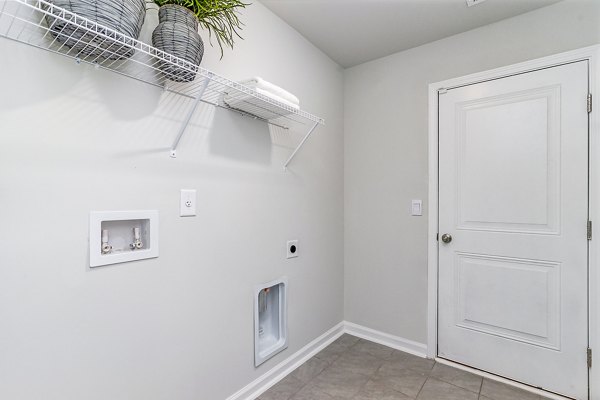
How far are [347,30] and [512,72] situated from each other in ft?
3.50

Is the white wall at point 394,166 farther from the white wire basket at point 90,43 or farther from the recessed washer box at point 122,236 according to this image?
the recessed washer box at point 122,236

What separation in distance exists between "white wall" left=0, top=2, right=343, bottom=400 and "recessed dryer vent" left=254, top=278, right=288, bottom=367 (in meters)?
0.07

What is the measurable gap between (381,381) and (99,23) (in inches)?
86.9

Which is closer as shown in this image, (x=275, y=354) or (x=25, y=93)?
(x=25, y=93)

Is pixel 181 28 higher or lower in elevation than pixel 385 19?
lower

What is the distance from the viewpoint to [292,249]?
77.0 inches

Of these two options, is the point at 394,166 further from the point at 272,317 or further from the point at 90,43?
the point at 90,43

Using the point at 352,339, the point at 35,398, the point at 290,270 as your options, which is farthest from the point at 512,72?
the point at 35,398

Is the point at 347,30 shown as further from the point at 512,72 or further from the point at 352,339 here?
the point at 352,339

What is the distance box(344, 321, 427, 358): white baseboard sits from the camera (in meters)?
2.13

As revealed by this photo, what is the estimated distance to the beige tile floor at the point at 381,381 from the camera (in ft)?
5.52

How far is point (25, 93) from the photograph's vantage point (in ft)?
2.97

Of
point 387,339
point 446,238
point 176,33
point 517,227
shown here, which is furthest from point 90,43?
point 387,339

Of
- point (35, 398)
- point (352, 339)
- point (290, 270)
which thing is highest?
point (290, 270)
